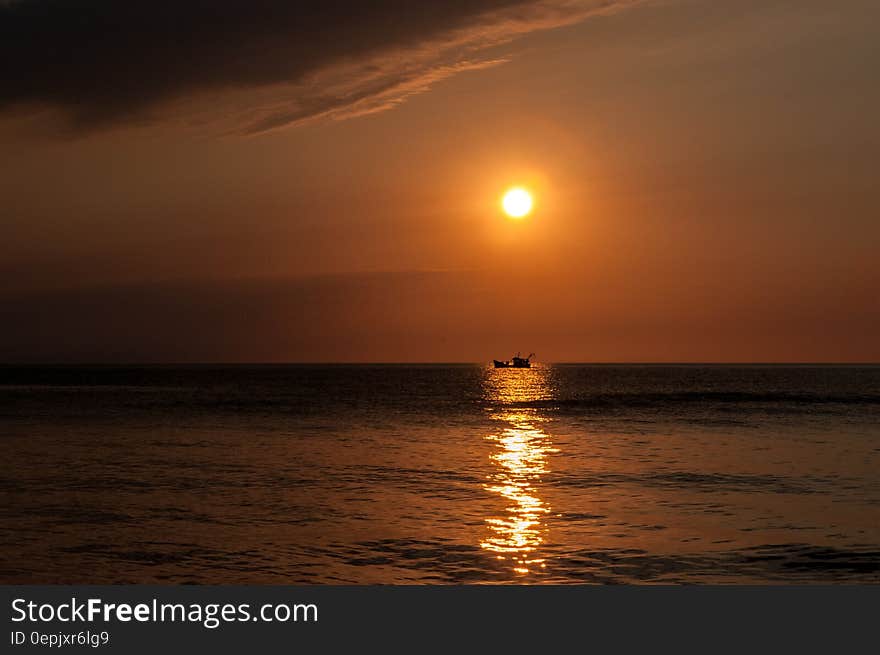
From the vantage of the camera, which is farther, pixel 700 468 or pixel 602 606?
pixel 700 468

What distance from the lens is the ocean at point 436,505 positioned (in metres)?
20.3

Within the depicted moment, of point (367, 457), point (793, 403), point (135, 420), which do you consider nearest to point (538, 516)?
point (367, 457)

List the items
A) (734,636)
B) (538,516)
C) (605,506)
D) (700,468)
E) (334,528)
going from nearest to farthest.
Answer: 1. (734,636)
2. (334,528)
3. (538,516)
4. (605,506)
5. (700,468)

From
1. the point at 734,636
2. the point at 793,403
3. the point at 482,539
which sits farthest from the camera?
the point at 793,403

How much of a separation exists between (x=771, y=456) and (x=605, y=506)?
1936 centimetres

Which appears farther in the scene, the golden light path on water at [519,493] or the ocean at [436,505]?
the golden light path on water at [519,493]

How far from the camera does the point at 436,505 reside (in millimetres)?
28781

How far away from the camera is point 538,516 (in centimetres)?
2669

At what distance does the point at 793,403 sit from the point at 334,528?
8259 cm

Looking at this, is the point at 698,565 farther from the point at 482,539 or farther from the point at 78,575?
the point at 78,575

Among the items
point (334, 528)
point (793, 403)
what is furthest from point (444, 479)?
point (793, 403)

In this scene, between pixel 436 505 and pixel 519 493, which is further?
pixel 519 493

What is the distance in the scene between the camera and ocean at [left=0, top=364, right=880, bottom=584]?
66.7 ft

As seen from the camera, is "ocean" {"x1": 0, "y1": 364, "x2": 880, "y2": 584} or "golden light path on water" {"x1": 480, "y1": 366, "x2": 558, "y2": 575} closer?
"ocean" {"x1": 0, "y1": 364, "x2": 880, "y2": 584}
